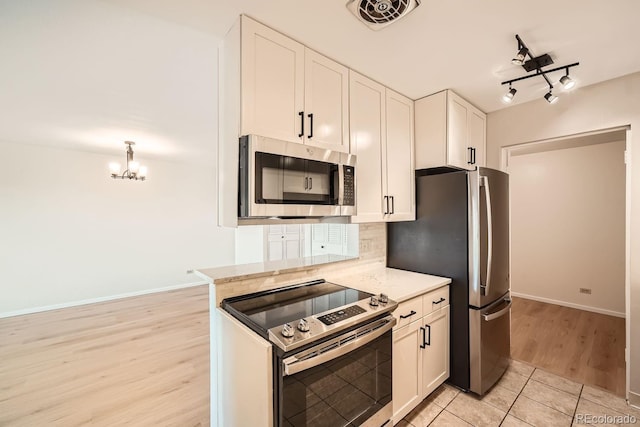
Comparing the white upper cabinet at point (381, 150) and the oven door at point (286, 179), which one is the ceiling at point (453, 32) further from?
the oven door at point (286, 179)

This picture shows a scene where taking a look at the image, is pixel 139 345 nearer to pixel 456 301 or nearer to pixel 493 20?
pixel 456 301

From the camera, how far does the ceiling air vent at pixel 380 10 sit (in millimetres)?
1325

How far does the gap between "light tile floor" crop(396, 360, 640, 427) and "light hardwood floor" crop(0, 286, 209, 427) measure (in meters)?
1.70

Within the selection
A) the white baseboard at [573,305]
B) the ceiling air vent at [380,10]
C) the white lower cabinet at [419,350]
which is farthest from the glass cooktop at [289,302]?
the white baseboard at [573,305]

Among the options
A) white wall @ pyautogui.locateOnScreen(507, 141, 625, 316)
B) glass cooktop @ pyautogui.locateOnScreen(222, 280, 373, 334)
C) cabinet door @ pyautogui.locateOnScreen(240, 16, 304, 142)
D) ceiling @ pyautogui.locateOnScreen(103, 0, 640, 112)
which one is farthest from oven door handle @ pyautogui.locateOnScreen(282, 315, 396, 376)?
white wall @ pyautogui.locateOnScreen(507, 141, 625, 316)

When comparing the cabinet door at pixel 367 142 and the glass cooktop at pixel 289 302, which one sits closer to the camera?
the glass cooktop at pixel 289 302

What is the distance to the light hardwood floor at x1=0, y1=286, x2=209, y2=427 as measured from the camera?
2.04 m

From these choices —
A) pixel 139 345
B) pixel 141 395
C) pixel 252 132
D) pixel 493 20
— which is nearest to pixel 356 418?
pixel 252 132

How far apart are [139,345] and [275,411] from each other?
9.56 ft

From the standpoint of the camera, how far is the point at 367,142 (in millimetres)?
2072

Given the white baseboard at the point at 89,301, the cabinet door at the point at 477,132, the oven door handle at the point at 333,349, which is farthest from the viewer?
the white baseboard at the point at 89,301

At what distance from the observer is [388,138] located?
226 cm

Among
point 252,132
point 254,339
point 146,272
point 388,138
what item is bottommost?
point 146,272

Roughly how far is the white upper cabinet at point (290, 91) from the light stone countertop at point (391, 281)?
3.40ft
